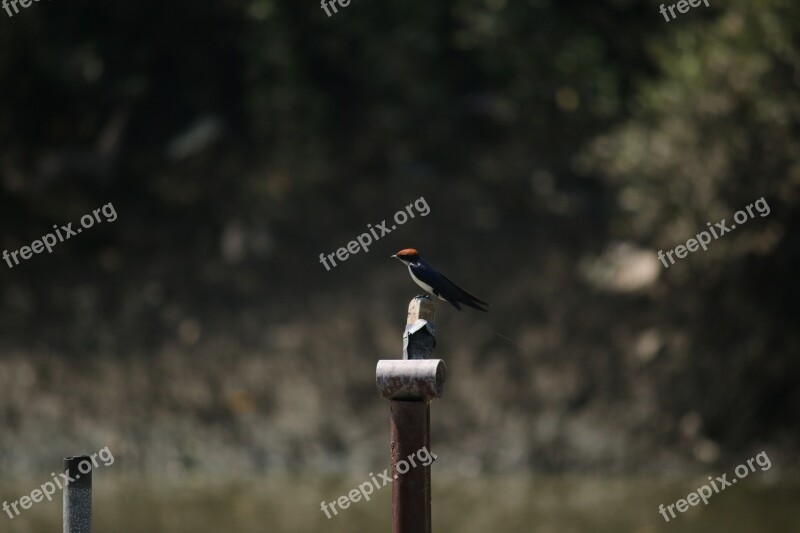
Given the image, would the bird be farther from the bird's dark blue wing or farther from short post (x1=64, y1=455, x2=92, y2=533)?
short post (x1=64, y1=455, x2=92, y2=533)

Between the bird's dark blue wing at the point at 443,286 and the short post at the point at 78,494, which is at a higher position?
the bird's dark blue wing at the point at 443,286

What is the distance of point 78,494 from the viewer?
846cm

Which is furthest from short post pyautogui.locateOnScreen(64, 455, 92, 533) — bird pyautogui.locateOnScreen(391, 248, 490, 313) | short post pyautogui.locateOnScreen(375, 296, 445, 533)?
bird pyautogui.locateOnScreen(391, 248, 490, 313)

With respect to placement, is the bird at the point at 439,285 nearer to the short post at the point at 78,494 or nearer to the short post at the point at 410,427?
the short post at the point at 410,427

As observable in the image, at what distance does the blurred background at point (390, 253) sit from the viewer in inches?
755

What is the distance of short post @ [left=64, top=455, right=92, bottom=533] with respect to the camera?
27.5 ft

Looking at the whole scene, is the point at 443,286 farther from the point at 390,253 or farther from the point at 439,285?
the point at 390,253

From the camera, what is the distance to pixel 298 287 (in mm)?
24188

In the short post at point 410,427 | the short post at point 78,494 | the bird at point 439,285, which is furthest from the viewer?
the bird at point 439,285

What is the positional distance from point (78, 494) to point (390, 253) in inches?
619

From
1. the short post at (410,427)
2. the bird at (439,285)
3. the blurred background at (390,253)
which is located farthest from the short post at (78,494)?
the blurred background at (390,253)

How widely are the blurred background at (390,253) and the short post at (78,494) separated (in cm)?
838

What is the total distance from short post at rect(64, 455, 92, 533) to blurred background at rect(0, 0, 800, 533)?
27.5 ft

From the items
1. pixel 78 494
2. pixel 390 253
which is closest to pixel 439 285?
pixel 78 494
